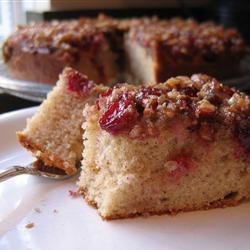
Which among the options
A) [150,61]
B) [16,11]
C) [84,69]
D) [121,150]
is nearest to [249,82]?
[150,61]

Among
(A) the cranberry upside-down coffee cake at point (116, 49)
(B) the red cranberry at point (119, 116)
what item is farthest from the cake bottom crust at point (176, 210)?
(A) the cranberry upside-down coffee cake at point (116, 49)

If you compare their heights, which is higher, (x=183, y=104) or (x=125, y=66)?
(x=183, y=104)

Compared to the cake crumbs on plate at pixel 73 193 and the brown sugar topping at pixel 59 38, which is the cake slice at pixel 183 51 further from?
the cake crumbs on plate at pixel 73 193

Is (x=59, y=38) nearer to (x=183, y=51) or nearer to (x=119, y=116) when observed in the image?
(x=183, y=51)

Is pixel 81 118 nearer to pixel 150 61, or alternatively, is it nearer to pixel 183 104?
pixel 183 104

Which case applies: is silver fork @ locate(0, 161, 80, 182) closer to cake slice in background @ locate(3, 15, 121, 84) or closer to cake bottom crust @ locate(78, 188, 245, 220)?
cake bottom crust @ locate(78, 188, 245, 220)
